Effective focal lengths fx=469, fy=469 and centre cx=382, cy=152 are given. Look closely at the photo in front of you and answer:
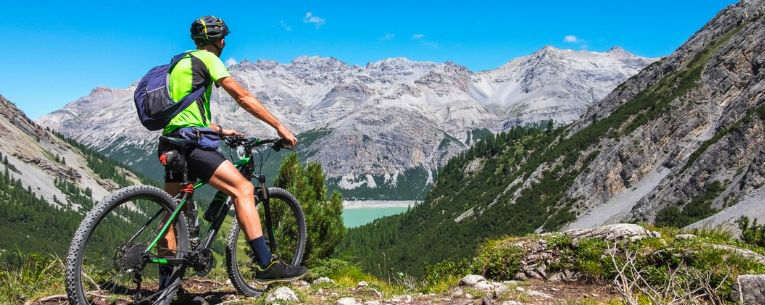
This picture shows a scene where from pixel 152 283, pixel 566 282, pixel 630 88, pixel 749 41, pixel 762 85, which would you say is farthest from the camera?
pixel 630 88

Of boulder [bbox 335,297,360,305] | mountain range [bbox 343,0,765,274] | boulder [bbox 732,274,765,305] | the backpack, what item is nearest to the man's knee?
the backpack

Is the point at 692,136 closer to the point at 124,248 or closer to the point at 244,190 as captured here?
the point at 244,190

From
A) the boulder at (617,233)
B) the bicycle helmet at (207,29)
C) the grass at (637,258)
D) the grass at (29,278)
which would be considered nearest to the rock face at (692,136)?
the boulder at (617,233)

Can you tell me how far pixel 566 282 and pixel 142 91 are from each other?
7.14 m

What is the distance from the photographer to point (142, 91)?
223 inches

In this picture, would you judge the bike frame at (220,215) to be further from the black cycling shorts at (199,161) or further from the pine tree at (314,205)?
the pine tree at (314,205)

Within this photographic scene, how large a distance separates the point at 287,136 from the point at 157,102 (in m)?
1.61

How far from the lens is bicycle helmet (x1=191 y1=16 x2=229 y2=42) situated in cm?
613

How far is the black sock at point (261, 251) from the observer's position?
20.7 ft

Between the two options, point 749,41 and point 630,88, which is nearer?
point 749,41

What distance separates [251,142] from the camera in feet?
21.4

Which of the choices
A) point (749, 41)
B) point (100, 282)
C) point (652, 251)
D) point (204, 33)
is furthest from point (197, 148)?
point (749, 41)

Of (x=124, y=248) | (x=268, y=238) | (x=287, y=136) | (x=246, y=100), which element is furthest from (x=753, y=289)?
(x=124, y=248)

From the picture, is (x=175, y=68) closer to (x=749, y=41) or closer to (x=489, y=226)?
(x=749, y=41)
